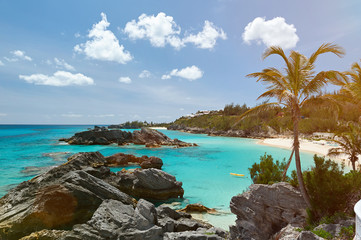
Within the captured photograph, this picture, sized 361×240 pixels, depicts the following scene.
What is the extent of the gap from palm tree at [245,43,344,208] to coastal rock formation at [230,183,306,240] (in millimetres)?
789

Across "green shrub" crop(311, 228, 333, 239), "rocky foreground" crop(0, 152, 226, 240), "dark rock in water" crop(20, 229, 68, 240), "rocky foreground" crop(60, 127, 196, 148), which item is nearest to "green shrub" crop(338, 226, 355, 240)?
"green shrub" crop(311, 228, 333, 239)

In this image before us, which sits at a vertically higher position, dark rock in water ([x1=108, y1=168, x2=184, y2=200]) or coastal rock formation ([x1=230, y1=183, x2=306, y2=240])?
coastal rock formation ([x1=230, y1=183, x2=306, y2=240])

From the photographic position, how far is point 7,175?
2612 cm

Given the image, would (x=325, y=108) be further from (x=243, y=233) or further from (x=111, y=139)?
(x=111, y=139)

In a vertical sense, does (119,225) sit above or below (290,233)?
below

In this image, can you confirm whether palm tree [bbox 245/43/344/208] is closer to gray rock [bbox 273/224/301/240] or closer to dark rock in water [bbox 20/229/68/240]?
gray rock [bbox 273/224/301/240]

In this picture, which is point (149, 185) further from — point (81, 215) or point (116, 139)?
point (116, 139)

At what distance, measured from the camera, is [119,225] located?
9438 millimetres

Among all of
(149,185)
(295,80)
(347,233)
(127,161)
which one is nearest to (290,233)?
(347,233)

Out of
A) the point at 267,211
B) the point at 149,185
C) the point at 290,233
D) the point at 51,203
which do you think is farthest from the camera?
the point at 149,185

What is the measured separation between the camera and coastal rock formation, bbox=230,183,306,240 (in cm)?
946

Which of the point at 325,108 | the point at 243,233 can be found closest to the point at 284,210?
the point at 243,233

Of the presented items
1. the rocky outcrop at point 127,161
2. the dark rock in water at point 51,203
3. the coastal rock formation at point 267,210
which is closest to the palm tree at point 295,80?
the coastal rock formation at point 267,210

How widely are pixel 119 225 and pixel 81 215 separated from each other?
291cm
